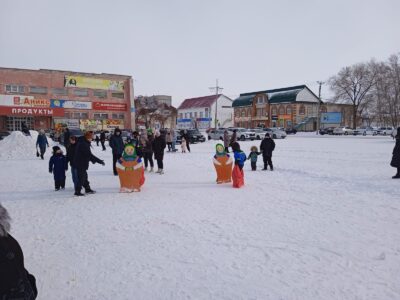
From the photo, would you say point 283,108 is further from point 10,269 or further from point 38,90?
point 10,269

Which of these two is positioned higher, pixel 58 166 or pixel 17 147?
pixel 17 147

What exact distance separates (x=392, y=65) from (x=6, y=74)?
56279mm

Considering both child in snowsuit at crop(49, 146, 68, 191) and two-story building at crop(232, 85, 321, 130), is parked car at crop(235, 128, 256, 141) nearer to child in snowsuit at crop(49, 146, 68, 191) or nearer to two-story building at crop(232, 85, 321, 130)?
two-story building at crop(232, 85, 321, 130)

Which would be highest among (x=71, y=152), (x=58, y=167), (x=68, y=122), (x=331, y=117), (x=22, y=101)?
(x=22, y=101)

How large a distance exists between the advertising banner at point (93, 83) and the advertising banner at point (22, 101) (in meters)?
4.16

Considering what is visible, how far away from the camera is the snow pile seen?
60.6 ft

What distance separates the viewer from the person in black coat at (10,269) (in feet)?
5.90

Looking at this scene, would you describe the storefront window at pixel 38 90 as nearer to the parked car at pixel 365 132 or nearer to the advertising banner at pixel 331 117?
the parked car at pixel 365 132

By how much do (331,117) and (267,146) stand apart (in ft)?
180

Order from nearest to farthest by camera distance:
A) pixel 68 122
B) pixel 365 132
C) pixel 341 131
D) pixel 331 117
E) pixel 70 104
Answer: pixel 68 122
pixel 70 104
pixel 341 131
pixel 365 132
pixel 331 117

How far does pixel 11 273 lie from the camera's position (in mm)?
1833

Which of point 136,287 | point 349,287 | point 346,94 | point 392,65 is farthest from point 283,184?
point 346,94

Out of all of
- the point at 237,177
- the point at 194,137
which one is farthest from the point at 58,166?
the point at 194,137

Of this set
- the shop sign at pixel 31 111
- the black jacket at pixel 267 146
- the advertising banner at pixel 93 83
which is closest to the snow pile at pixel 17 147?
the black jacket at pixel 267 146
